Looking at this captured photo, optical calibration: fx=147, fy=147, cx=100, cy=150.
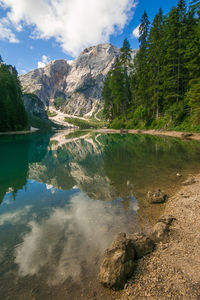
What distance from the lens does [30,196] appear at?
28.6 feet

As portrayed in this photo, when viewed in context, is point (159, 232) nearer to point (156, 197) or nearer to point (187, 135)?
point (156, 197)

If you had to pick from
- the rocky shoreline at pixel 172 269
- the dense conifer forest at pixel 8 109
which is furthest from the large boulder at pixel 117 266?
the dense conifer forest at pixel 8 109

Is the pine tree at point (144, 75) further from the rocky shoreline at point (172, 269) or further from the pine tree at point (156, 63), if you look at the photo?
the rocky shoreline at point (172, 269)

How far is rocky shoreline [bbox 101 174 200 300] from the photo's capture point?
2.96 meters

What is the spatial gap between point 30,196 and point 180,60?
137 ft

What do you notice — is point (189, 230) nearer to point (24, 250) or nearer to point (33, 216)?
point (24, 250)

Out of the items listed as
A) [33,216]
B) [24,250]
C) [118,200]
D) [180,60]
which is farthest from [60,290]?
[180,60]

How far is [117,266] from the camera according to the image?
3455 mm

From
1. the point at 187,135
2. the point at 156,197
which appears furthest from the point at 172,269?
the point at 187,135

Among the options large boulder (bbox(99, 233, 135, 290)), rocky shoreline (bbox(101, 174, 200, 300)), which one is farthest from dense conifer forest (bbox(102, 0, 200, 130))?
large boulder (bbox(99, 233, 135, 290))

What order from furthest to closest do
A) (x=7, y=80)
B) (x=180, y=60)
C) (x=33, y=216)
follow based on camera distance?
(x=7, y=80), (x=180, y=60), (x=33, y=216)

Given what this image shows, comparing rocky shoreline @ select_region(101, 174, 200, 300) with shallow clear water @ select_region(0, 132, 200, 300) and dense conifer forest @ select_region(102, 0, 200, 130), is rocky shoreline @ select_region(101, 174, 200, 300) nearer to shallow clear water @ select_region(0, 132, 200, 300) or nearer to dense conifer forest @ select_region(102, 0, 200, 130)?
shallow clear water @ select_region(0, 132, 200, 300)

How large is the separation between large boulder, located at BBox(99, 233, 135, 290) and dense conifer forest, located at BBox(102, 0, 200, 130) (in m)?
26.9

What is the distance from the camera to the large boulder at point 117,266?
3.36 metres
